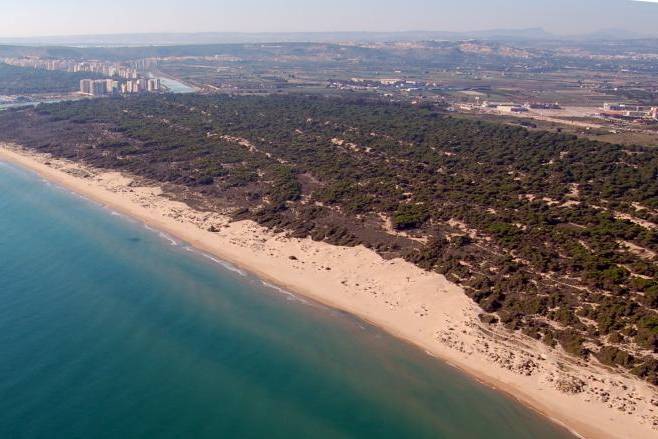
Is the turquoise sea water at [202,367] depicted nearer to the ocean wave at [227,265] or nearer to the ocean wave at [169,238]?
the ocean wave at [227,265]

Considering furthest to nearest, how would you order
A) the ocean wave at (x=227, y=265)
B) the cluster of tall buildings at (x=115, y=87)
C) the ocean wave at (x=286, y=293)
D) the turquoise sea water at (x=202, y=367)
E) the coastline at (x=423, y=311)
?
the cluster of tall buildings at (x=115, y=87)
the ocean wave at (x=227, y=265)
the ocean wave at (x=286, y=293)
the coastline at (x=423, y=311)
the turquoise sea water at (x=202, y=367)

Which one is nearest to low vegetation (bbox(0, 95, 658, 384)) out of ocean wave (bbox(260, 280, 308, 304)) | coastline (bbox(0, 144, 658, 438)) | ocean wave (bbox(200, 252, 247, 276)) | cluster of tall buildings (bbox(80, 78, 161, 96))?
coastline (bbox(0, 144, 658, 438))

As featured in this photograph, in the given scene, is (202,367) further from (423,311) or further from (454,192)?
(454,192)

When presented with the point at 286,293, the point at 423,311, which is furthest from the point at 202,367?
the point at 423,311

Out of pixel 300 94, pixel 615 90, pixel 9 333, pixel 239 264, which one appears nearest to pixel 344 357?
pixel 239 264

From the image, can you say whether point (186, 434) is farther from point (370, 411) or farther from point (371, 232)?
point (371, 232)

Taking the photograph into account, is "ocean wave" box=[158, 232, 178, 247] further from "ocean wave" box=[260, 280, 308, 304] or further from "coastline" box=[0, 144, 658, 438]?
"ocean wave" box=[260, 280, 308, 304]

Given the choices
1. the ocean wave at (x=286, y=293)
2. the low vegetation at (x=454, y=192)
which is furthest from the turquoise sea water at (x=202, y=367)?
the low vegetation at (x=454, y=192)
